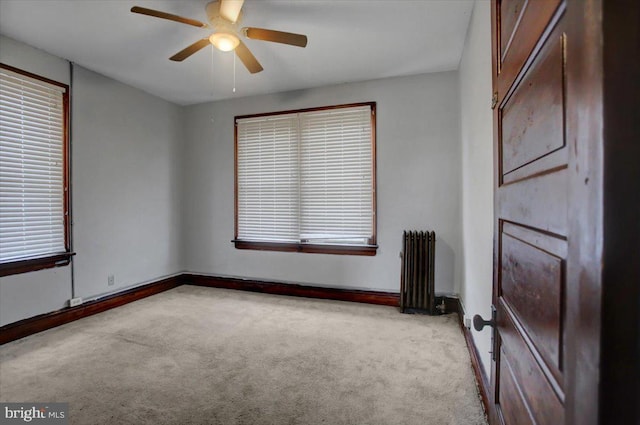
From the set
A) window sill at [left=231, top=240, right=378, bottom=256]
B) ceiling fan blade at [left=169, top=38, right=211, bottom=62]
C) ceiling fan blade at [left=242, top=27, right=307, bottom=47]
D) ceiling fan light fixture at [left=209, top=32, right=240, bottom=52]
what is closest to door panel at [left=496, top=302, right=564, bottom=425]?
ceiling fan blade at [left=242, top=27, right=307, bottom=47]

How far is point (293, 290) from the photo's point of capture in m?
4.17

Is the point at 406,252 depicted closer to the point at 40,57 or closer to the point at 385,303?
the point at 385,303

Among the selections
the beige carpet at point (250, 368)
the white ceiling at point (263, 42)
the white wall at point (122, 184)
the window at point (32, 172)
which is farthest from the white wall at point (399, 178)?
the window at point (32, 172)

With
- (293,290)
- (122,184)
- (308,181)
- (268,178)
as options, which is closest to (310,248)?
(293,290)

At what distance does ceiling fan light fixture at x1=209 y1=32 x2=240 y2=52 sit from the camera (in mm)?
2287

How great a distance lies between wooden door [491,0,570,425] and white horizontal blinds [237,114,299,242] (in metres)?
3.29

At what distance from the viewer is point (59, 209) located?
324 centimetres

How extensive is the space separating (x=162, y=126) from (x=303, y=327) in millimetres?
3510

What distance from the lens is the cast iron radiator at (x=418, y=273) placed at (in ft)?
11.3

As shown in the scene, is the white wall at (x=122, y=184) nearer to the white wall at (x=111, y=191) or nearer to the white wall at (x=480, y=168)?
the white wall at (x=111, y=191)

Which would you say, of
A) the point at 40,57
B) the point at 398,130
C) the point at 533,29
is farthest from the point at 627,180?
the point at 40,57

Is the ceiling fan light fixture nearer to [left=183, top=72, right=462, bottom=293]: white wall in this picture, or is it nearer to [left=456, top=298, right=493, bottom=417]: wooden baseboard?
[left=183, top=72, right=462, bottom=293]: white wall

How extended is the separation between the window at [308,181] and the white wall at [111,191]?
1.08m

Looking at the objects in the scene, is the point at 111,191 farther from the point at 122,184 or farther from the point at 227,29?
the point at 227,29
